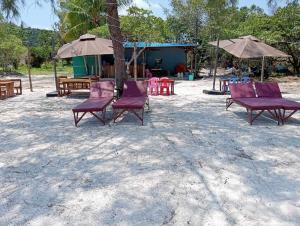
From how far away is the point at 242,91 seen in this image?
9.06 metres

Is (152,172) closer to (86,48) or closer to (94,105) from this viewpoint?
(94,105)

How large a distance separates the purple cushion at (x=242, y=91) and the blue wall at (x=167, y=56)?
14360 mm

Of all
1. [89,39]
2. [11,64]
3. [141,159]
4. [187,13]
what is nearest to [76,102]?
[89,39]

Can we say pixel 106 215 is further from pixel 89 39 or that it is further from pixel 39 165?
pixel 89 39

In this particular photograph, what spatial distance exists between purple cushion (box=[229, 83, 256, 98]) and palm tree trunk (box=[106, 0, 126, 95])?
3287mm

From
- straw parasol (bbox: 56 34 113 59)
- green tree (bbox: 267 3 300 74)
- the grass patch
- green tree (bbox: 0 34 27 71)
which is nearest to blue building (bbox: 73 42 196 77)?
green tree (bbox: 267 3 300 74)

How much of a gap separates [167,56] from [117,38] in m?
13.3

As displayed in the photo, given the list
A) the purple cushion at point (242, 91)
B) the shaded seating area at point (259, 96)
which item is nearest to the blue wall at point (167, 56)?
the shaded seating area at point (259, 96)

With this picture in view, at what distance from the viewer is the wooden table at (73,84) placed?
13.0m

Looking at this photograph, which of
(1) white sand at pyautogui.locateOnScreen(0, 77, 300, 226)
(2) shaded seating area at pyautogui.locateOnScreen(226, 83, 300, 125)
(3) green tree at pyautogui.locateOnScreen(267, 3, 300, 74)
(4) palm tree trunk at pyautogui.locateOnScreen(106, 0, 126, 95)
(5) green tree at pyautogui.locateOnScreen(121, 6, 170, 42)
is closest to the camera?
(1) white sand at pyautogui.locateOnScreen(0, 77, 300, 226)

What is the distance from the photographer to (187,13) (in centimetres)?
2333

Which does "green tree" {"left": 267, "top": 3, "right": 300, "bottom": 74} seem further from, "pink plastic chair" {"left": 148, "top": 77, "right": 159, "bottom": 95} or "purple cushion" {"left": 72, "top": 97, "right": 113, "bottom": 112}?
"purple cushion" {"left": 72, "top": 97, "right": 113, "bottom": 112}

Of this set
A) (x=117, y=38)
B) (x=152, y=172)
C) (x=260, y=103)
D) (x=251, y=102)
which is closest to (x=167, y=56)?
(x=117, y=38)

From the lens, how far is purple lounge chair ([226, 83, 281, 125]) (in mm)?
7547
